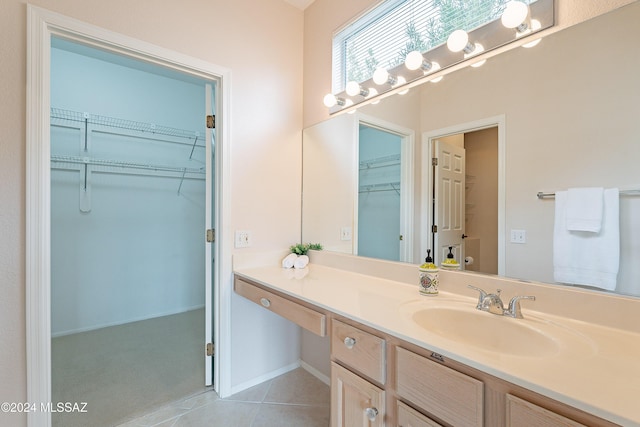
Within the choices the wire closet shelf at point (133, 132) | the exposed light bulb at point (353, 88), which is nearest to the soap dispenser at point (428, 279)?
the exposed light bulb at point (353, 88)

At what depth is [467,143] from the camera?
138 cm

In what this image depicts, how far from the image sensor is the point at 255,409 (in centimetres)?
179

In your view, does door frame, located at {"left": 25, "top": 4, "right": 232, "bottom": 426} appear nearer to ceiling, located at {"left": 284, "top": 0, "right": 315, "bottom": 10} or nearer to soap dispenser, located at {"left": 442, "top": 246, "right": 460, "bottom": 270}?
ceiling, located at {"left": 284, "top": 0, "right": 315, "bottom": 10}

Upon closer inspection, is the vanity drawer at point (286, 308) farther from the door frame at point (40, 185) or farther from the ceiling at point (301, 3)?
the ceiling at point (301, 3)

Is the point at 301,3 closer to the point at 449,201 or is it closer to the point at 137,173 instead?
the point at 449,201

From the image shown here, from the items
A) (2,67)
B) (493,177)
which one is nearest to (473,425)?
(493,177)

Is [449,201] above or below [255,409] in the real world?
above

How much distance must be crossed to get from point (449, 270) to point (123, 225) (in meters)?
3.22

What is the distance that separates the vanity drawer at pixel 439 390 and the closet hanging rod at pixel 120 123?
341 cm

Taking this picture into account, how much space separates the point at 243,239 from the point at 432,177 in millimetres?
1255

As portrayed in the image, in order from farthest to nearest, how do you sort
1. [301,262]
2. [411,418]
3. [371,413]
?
[301,262] < [371,413] < [411,418]

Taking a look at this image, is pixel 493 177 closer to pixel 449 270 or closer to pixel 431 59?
pixel 449 270

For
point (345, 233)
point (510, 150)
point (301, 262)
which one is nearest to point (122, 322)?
point (301, 262)

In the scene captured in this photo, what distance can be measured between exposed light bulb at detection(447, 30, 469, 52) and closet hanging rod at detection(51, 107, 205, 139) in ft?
9.88
